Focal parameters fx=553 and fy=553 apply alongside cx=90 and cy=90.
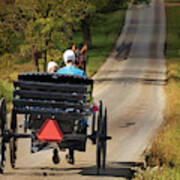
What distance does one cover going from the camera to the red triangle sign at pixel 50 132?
30.1 ft

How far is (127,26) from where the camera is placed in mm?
70938

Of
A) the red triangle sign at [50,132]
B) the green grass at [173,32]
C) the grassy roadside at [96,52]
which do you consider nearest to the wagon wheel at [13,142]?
the red triangle sign at [50,132]

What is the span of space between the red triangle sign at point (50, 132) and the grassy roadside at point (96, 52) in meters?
11.4

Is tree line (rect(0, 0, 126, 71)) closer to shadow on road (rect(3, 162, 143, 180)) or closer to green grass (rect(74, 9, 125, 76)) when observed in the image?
green grass (rect(74, 9, 125, 76))

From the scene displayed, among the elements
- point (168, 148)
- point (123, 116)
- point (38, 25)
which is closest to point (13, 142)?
point (168, 148)

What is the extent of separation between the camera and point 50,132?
921 cm

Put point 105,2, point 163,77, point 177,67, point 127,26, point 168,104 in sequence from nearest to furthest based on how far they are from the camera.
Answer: point 168,104 < point 163,77 < point 177,67 < point 105,2 < point 127,26

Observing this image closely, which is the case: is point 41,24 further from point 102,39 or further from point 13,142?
point 102,39

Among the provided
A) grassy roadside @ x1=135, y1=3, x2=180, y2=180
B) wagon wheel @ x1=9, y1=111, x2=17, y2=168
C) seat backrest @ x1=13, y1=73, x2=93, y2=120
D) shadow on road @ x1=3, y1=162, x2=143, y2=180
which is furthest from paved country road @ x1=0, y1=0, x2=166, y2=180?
seat backrest @ x1=13, y1=73, x2=93, y2=120

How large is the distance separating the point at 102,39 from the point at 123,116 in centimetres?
4305

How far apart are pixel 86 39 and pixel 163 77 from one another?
21.1 metres

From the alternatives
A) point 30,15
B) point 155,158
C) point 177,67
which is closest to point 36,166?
point 155,158

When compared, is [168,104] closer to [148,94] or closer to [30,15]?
[148,94]

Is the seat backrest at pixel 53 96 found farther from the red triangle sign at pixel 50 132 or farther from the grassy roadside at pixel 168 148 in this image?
the grassy roadside at pixel 168 148
